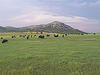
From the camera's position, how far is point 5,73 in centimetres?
958

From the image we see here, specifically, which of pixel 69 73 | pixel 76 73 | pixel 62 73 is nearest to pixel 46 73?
pixel 62 73

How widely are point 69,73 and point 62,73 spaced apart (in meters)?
0.60

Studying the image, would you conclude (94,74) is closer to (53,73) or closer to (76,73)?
(76,73)

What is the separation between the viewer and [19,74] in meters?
9.34

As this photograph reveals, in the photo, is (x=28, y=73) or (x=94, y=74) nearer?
(x=94, y=74)

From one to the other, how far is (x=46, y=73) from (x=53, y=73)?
0.62 m

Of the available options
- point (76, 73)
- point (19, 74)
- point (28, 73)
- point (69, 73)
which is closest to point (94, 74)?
point (76, 73)

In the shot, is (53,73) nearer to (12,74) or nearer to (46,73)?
(46,73)

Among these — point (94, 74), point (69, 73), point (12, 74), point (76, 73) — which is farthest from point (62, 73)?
point (12, 74)

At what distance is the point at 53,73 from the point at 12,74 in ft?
11.6

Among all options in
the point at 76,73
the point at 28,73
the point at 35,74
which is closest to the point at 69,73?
the point at 76,73

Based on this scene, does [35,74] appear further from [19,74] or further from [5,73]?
[5,73]

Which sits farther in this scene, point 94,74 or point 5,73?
point 5,73

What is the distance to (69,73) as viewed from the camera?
30.8ft
